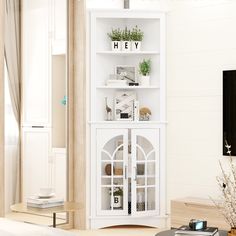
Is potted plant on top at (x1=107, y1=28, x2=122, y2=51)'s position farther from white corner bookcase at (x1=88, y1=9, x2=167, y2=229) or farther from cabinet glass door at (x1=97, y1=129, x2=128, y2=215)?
cabinet glass door at (x1=97, y1=129, x2=128, y2=215)

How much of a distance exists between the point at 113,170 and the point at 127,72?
113 cm

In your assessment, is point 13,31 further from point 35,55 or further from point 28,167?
point 28,167

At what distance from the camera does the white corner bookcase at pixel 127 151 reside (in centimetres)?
598

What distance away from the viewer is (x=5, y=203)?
5320mm

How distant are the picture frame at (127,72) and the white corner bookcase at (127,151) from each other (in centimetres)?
18

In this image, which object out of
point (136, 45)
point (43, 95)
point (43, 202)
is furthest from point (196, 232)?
point (136, 45)

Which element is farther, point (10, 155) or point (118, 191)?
point (118, 191)

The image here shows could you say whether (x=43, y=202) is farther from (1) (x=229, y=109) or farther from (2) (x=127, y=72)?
(2) (x=127, y=72)

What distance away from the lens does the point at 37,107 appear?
5633 millimetres

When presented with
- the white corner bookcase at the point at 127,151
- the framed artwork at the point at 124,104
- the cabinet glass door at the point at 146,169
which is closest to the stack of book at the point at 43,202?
the white corner bookcase at the point at 127,151

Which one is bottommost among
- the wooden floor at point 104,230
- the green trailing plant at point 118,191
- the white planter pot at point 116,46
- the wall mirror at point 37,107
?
the wooden floor at point 104,230

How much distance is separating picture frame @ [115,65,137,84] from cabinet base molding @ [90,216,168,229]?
5.06 ft

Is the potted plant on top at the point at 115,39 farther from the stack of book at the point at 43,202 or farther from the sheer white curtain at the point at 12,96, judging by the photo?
the stack of book at the point at 43,202

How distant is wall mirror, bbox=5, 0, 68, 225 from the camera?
5410 millimetres
